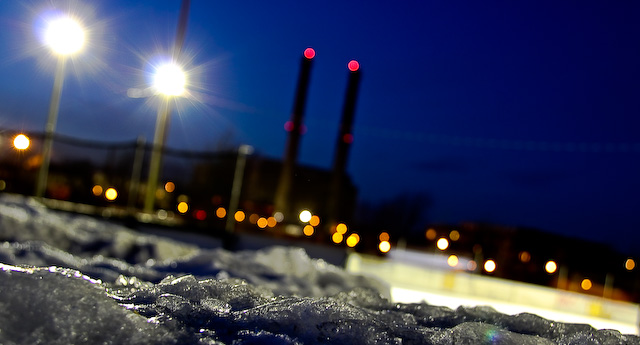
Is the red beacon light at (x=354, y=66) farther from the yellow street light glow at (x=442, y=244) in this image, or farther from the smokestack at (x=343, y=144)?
the yellow street light glow at (x=442, y=244)

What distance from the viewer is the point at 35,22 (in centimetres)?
1205

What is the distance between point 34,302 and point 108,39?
12.5 m

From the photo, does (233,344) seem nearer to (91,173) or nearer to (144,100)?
(91,173)

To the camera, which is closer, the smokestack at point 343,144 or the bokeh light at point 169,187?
the bokeh light at point 169,187

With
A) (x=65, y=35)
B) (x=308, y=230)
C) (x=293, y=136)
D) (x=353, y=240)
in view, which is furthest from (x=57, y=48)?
(x=293, y=136)

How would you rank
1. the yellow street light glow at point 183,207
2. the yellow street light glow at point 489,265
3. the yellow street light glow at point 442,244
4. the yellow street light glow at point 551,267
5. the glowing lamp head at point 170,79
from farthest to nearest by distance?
the yellow street light glow at point 442,244, the yellow street light glow at point 489,265, the yellow street light glow at point 551,267, the yellow street light glow at point 183,207, the glowing lamp head at point 170,79

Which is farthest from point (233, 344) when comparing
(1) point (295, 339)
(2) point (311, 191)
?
(2) point (311, 191)

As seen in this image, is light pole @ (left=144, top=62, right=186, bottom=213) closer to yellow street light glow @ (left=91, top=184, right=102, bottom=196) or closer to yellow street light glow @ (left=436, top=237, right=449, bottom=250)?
yellow street light glow @ (left=91, top=184, right=102, bottom=196)

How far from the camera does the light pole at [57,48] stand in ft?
38.6

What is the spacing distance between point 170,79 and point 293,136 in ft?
81.5

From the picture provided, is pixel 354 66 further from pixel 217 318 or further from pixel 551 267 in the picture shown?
pixel 217 318

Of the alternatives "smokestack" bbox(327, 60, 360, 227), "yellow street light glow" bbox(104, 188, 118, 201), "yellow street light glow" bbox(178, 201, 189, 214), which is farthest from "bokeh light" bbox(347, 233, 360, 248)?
"smokestack" bbox(327, 60, 360, 227)

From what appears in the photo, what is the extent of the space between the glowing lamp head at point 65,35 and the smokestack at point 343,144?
24.7 m

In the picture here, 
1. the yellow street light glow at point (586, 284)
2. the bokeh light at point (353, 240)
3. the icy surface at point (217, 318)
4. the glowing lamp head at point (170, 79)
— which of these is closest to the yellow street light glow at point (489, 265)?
the yellow street light glow at point (586, 284)
